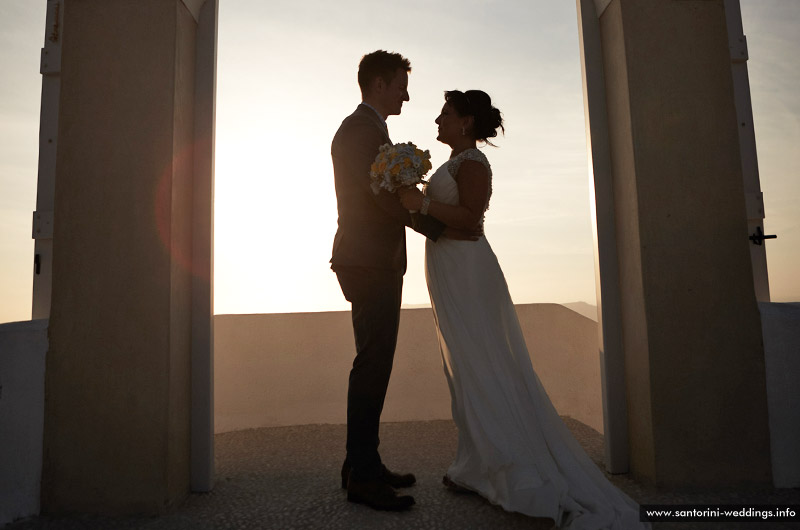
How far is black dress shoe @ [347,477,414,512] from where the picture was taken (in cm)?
259

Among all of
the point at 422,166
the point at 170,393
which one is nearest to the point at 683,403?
the point at 422,166

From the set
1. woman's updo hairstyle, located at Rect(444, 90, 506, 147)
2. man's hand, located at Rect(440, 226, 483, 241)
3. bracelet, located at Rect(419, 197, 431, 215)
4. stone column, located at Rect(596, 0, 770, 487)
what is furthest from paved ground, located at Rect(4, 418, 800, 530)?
woman's updo hairstyle, located at Rect(444, 90, 506, 147)

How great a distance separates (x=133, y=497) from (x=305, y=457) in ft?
4.23

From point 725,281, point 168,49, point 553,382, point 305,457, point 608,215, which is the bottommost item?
point 305,457

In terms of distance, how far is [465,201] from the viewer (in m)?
2.82

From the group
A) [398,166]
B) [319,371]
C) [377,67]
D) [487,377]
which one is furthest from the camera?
[319,371]

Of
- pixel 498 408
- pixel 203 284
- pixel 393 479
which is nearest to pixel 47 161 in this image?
pixel 203 284

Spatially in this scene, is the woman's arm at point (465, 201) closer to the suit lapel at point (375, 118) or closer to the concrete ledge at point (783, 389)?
the suit lapel at point (375, 118)

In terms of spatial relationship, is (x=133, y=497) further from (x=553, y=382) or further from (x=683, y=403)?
(x=553, y=382)

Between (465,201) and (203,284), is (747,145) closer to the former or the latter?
(465,201)

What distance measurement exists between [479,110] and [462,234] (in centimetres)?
73

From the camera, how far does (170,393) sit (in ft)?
8.83

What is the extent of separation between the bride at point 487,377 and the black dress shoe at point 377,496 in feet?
1.02

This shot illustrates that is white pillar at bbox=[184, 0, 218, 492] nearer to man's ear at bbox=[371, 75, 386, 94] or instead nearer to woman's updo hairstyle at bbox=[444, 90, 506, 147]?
man's ear at bbox=[371, 75, 386, 94]
